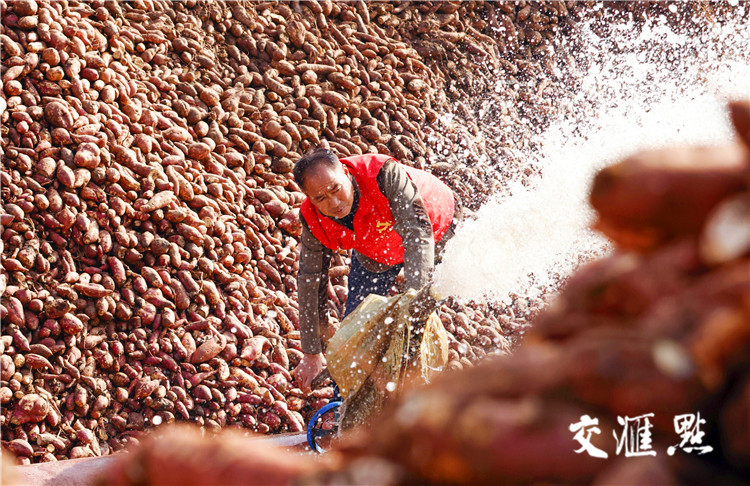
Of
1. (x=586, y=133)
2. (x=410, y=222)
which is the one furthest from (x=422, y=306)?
(x=586, y=133)

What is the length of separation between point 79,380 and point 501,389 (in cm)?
247

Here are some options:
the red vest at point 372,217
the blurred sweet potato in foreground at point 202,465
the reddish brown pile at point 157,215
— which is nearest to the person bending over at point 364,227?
the red vest at point 372,217

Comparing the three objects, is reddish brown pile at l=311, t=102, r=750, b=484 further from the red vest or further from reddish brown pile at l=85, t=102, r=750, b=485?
the red vest

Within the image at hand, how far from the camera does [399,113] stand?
3.96 meters

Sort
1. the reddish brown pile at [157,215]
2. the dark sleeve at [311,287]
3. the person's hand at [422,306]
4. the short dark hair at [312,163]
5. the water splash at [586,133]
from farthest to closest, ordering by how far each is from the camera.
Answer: the water splash at [586,133], the reddish brown pile at [157,215], the dark sleeve at [311,287], the short dark hair at [312,163], the person's hand at [422,306]

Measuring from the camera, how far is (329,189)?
6.83ft

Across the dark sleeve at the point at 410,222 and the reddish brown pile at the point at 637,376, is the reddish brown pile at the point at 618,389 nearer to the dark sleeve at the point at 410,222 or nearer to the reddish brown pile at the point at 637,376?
the reddish brown pile at the point at 637,376

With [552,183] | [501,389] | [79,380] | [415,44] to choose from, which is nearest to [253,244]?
[79,380]

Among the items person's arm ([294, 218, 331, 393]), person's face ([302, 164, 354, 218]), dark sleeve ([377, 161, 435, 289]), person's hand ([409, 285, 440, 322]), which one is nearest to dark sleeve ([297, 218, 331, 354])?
person's arm ([294, 218, 331, 393])

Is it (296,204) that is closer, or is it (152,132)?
(152,132)

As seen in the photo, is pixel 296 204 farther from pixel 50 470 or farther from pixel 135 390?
pixel 50 470

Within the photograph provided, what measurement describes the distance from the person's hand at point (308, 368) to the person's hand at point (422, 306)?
0.76 meters

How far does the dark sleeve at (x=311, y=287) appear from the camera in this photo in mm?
2357

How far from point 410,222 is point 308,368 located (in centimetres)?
81
